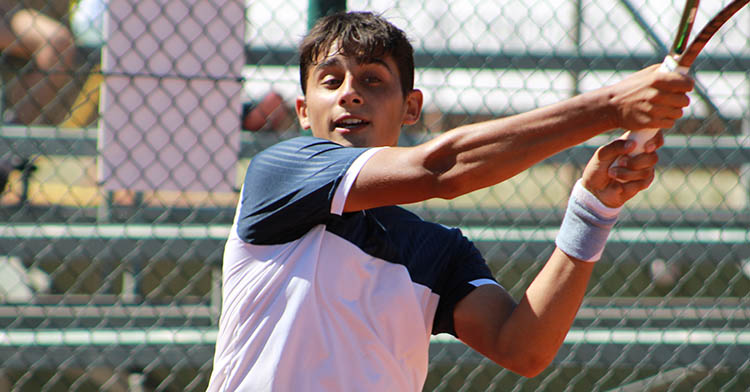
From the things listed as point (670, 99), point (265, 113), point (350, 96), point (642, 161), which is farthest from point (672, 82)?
point (265, 113)

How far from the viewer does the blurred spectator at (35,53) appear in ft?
9.73

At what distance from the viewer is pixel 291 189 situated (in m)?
1.17

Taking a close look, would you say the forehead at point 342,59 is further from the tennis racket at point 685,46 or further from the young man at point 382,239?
the tennis racket at point 685,46

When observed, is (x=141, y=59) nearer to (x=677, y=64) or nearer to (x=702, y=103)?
(x=677, y=64)

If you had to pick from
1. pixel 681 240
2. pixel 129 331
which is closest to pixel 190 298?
pixel 129 331

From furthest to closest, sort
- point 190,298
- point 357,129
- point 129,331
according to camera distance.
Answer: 1. point 190,298
2. point 129,331
3. point 357,129

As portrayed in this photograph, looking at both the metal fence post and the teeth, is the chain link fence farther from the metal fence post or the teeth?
the teeth

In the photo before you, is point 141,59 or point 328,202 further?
point 141,59

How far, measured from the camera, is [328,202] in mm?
1136

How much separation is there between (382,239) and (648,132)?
0.50 metres

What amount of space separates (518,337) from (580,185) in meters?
0.31

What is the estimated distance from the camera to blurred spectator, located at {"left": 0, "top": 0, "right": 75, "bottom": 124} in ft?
9.73

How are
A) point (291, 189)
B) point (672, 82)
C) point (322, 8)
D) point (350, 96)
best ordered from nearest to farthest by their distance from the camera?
point (672, 82) < point (291, 189) < point (350, 96) < point (322, 8)

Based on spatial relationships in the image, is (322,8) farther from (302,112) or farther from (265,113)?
(265,113)
